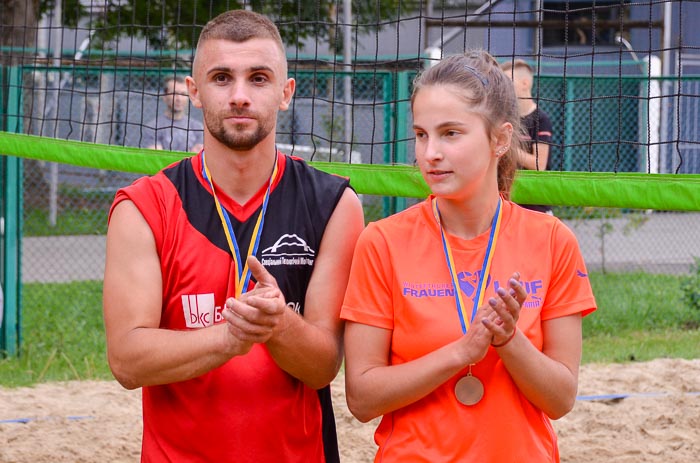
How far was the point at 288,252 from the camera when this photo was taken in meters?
2.89

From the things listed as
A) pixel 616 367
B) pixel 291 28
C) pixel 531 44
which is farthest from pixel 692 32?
pixel 616 367

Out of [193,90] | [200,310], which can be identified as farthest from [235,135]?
[200,310]

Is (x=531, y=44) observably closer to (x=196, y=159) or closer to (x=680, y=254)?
(x=680, y=254)

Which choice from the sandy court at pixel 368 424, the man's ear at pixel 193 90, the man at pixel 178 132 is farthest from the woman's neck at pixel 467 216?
the man at pixel 178 132

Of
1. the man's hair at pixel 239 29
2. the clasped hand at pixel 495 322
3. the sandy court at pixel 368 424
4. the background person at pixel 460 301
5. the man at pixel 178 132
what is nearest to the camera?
the clasped hand at pixel 495 322

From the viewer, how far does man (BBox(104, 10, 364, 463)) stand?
2.75 m

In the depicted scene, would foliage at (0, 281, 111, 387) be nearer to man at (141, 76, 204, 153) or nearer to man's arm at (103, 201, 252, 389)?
man at (141, 76, 204, 153)

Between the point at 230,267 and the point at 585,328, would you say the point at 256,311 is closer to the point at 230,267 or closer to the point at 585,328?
the point at 230,267

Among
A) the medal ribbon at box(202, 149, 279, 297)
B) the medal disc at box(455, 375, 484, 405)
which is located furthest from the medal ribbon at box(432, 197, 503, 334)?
the medal ribbon at box(202, 149, 279, 297)

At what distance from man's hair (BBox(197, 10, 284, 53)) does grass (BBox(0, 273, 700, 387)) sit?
13.6 ft

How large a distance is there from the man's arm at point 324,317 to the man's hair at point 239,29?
542 millimetres

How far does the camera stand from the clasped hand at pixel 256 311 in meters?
2.39

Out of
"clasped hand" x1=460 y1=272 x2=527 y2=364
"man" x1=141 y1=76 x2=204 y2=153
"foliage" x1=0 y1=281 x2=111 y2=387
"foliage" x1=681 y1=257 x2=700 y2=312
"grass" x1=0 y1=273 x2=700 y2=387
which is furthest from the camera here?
"foliage" x1=681 y1=257 x2=700 y2=312

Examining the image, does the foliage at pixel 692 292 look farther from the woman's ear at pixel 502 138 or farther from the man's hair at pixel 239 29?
the man's hair at pixel 239 29
